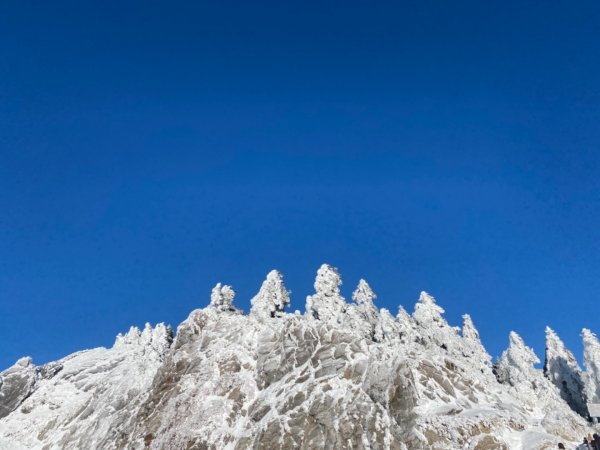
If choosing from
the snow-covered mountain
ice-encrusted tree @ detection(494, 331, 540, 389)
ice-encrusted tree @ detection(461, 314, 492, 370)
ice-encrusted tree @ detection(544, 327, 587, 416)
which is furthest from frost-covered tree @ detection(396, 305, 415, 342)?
ice-encrusted tree @ detection(544, 327, 587, 416)

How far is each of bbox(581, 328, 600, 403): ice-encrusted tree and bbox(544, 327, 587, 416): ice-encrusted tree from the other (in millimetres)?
1630

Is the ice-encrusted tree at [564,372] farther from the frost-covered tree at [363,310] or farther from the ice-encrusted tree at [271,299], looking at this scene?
the ice-encrusted tree at [271,299]

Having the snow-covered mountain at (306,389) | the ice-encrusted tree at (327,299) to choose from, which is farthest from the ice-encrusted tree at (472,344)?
the ice-encrusted tree at (327,299)

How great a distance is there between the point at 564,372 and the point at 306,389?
81.1m

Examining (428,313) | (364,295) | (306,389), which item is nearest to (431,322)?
(428,313)

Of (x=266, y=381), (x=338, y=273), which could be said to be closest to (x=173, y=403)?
(x=266, y=381)

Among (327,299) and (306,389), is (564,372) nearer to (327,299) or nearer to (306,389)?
(327,299)

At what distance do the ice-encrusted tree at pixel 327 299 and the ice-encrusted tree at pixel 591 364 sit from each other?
66.7 meters

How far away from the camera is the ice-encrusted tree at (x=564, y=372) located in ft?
410

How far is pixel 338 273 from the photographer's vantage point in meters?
112

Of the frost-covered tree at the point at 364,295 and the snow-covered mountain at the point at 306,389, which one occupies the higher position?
the frost-covered tree at the point at 364,295

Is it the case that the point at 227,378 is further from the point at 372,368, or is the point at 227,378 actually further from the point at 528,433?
the point at 528,433

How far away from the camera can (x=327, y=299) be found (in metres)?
105

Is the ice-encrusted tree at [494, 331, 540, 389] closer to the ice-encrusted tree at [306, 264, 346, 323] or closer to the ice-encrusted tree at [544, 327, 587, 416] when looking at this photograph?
the ice-encrusted tree at [544, 327, 587, 416]
